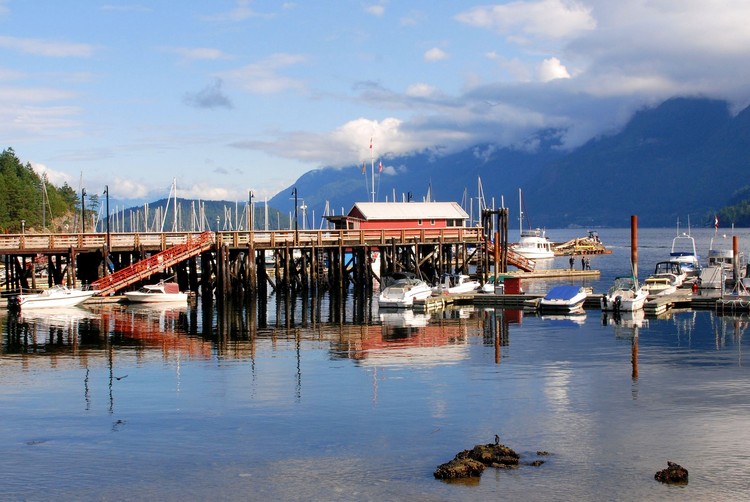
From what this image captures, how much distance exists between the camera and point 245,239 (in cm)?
8412

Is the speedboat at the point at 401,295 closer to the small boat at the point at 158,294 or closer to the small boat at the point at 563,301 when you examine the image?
the small boat at the point at 563,301

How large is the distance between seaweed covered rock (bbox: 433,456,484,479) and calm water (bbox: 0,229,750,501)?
0.34 m

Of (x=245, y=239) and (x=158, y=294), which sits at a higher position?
(x=245, y=239)

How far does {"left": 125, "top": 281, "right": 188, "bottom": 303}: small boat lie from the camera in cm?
7438

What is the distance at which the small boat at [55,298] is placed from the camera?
70062 mm

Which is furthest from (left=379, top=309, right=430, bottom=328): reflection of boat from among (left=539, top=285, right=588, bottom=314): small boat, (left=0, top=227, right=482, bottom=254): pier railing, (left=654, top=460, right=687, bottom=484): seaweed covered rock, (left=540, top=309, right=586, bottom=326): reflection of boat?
(left=654, top=460, right=687, bottom=484): seaweed covered rock

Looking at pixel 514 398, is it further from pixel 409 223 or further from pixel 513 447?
pixel 409 223

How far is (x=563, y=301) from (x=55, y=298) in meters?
37.4

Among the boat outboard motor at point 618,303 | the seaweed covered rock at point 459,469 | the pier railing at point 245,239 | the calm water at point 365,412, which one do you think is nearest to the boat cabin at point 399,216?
the pier railing at point 245,239

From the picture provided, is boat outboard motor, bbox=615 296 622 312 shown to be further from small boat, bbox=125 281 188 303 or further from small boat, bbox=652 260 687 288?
small boat, bbox=125 281 188 303

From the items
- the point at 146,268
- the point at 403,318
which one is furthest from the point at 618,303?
the point at 146,268

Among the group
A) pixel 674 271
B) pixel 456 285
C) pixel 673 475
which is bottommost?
pixel 673 475

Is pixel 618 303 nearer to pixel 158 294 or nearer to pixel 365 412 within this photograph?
pixel 158 294

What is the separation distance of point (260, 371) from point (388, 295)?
30.6 metres
